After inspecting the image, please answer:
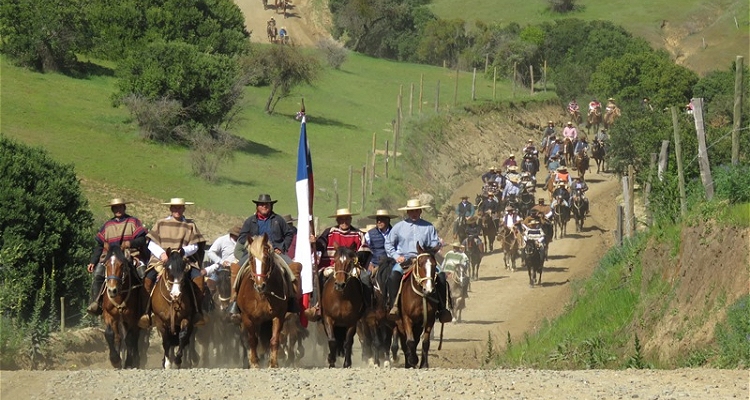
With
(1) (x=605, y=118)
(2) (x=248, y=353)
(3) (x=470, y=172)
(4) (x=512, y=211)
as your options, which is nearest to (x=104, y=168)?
(4) (x=512, y=211)

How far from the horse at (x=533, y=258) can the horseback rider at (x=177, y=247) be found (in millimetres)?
18873

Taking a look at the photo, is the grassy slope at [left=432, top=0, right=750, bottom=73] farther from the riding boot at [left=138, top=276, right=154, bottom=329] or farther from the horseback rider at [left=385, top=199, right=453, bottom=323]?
the riding boot at [left=138, top=276, right=154, bottom=329]

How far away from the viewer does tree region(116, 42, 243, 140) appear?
57.0 m

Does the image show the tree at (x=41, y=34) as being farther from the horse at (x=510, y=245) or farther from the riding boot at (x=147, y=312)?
the riding boot at (x=147, y=312)

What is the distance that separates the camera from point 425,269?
1975 cm

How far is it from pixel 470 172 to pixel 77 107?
1716 cm

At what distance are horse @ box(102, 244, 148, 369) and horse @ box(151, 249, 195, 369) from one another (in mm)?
351

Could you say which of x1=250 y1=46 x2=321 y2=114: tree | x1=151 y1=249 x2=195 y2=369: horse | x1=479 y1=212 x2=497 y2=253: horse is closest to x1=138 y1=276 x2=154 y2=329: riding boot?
x1=151 y1=249 x2=195 y2=369: horse

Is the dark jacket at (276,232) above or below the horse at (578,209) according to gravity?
above

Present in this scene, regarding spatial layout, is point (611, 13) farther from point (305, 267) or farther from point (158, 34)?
point (305, 267)

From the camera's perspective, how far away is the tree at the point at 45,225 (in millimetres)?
30750

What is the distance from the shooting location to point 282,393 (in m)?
15.1

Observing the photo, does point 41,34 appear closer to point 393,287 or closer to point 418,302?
point 393,287

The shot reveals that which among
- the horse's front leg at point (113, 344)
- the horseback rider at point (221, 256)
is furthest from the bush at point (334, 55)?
the horse's front leg at point (113, 344)
